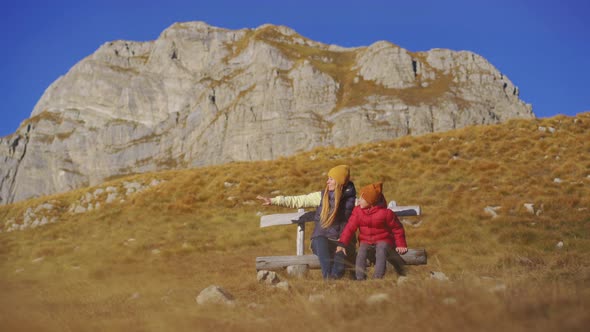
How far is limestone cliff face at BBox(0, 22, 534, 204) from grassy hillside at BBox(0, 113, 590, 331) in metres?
112

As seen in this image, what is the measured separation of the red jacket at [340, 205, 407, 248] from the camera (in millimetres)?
7473

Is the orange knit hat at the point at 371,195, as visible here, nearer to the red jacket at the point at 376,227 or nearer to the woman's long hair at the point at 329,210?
the red jacket at the point at 376,227

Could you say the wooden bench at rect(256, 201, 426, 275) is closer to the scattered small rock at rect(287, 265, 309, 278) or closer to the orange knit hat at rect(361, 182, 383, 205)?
the scattered small rock at rect(287, 265, 309, 278)

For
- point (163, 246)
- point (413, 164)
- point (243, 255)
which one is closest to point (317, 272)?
point (243, 255)

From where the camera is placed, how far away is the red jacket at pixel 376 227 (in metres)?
7.47

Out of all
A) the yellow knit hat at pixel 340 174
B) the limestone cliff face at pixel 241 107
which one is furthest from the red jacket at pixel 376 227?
Result: the limestone cliff face at pixel 241 107

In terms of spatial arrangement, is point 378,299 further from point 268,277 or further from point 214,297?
point 268,277

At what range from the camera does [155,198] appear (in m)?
20.0

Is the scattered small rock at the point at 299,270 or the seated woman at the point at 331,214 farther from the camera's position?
the scattered small rock at the point at 299,270

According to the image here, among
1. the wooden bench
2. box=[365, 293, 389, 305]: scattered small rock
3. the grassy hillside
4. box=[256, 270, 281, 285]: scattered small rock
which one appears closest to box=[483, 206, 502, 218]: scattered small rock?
the grassy hillside

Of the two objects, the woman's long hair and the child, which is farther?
the woman's long hair

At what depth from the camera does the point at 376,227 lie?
7504 millimetres

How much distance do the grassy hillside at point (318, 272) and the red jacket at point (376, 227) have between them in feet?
3.06

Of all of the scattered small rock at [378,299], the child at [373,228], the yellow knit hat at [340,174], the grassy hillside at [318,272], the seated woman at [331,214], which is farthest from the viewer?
the yellow knit hat at [340,174]
